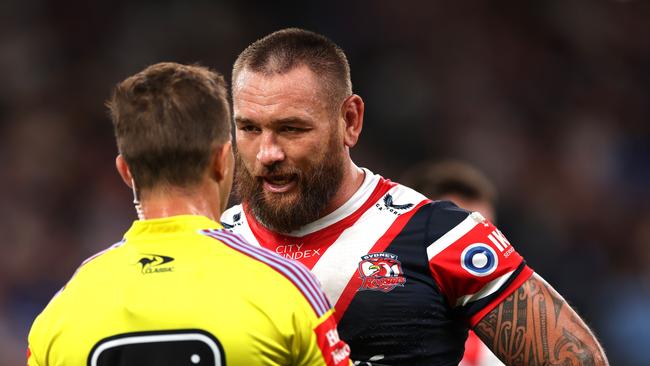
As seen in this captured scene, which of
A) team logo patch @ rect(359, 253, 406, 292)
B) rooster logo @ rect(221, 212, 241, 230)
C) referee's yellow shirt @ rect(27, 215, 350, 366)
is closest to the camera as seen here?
referee's yellow shirt @ rect(27, 215, 350, 366)

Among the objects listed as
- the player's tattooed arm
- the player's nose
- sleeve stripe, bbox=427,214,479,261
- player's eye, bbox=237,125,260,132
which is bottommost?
the player's tattooed arm

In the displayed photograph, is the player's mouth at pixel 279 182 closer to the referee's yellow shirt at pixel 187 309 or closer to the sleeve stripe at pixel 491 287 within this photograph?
the sleeve stripe at pixel 491 287

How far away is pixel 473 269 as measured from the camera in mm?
3428

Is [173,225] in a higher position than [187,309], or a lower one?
higher

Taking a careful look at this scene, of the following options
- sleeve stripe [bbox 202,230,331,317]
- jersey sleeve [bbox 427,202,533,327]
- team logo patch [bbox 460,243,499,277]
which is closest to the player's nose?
jersey sleeve [bbox 427,202,533,327]

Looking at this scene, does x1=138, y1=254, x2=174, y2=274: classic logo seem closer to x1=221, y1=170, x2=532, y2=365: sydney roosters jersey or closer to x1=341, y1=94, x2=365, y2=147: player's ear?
x1=221, y1=170, x2=532, y2=365: sydney roosters jersey

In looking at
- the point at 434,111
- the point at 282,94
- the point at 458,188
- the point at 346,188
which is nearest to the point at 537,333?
the point at 346,188

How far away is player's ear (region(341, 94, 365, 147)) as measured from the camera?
3742 mm

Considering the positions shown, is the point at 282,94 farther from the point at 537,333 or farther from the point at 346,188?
the point at 537,333

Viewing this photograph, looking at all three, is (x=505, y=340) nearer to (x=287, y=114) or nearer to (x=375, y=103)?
(x=287, y=114)

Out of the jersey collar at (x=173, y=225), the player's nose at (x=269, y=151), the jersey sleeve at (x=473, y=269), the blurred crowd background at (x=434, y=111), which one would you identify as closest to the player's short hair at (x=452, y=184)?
the jersey sleeve at (x=473, y=269)

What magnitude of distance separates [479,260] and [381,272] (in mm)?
334

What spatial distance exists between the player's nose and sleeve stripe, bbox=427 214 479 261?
60 centimetres

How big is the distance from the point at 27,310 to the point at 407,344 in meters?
6.36
